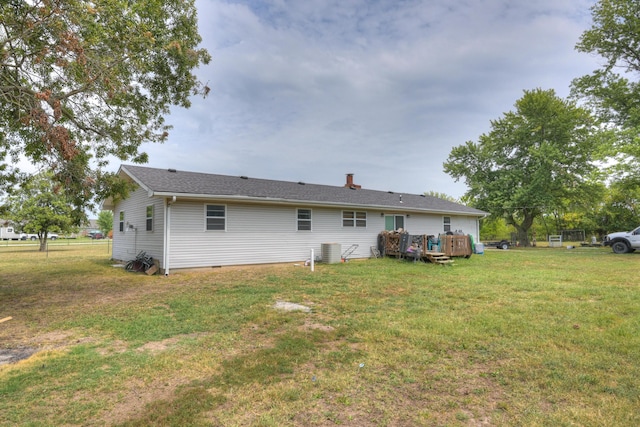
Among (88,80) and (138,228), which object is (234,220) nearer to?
(138,228)

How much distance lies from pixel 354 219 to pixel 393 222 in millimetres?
2736

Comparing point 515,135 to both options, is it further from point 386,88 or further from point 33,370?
point 33,370

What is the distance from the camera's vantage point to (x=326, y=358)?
3709mm

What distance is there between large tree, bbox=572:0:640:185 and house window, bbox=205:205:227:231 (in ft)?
68.9

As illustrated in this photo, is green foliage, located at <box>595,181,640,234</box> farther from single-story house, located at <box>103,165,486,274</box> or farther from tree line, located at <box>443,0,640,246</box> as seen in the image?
single-story house, located at <box>103,165,486,274</box>

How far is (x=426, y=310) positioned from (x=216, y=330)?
3.59 meters

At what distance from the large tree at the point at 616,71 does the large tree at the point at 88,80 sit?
880 inches

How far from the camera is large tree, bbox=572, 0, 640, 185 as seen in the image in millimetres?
18734

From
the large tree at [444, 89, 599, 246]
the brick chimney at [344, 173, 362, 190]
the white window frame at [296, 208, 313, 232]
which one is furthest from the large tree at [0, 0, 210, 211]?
the large tree at [444, 89, 599, 246]

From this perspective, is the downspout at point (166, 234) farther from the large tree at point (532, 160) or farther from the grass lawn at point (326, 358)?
the large tree at point (532, 160)

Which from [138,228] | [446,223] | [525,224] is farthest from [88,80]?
[525,224]

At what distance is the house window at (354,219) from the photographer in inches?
592

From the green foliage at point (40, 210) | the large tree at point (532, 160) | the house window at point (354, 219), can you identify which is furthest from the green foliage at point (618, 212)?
the green foliage at point (40, 210)

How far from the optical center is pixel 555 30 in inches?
450
